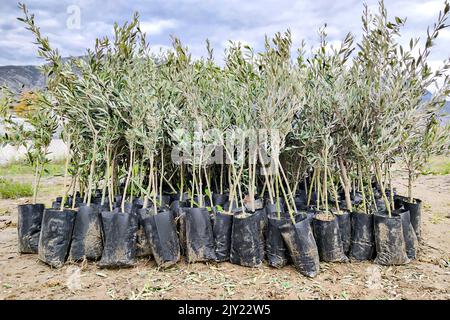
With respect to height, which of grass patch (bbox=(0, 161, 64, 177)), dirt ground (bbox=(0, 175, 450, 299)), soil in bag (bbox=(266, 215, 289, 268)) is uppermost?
grass patch (bbox=(0, 161, 64, 177))

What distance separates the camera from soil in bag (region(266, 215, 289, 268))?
290 cm

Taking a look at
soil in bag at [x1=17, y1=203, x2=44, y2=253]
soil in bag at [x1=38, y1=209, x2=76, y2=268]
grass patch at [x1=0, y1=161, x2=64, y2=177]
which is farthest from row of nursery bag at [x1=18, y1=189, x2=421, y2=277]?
grass patch at [x1=0, y1=161, x2=64, y2=177]

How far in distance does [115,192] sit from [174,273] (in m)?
1.62

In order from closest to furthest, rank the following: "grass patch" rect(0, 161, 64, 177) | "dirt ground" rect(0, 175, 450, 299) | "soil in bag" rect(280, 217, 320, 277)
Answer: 1. "dirt ground" rect(0, 175, 450, 299)
2. "soil in bag" rect(280, 217, 320, 277)
3. "grass patch" rect(0, 161, 64, 177)

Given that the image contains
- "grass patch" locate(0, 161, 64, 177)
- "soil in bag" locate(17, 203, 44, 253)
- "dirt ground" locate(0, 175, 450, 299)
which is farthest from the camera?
"grass patch" locate(0, 161, 64, 177)

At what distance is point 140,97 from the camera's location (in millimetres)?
3098

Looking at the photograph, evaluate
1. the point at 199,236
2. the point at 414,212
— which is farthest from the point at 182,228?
the point at 414,212

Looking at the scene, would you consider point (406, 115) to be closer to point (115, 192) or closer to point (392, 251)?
point (392, 251)

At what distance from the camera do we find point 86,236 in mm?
3025

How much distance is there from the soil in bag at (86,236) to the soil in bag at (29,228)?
0.61 m

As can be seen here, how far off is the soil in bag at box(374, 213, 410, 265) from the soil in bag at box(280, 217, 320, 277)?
0.62 meters

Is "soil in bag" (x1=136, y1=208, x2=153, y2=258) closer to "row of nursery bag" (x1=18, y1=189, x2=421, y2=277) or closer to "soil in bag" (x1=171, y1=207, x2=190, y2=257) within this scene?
"row of nursery bag" (x1=18, y1=189, x2=421, y2=277)
